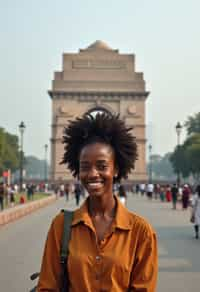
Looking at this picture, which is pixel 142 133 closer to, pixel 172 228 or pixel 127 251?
pixel 172 228

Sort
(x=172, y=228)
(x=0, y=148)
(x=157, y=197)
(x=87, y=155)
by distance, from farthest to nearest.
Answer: (x=0, y=148)
(x=157, y=197)
(x=172, y=228)
(x=87, y=155)

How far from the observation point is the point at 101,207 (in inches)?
121

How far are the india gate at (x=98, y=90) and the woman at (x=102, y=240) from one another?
73.5 metres

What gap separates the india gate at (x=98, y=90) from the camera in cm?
7694

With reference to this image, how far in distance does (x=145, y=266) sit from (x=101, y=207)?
1.23 feet

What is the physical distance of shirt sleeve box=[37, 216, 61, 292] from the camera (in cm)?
289

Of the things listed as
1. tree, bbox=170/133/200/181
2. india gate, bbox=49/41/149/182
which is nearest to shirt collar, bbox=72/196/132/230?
tree, bbox=170/133/200/181

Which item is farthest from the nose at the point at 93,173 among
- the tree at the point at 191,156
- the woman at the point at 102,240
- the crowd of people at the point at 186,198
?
the tree at the point at 191,156

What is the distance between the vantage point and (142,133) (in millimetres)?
76688

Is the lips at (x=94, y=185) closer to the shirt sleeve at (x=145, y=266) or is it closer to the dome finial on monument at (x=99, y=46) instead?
the shirt sleeve at (x=145, y=266)

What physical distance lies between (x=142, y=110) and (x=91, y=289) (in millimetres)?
75968

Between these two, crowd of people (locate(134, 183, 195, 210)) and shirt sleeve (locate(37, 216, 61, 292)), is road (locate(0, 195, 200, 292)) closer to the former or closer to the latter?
shirt sleeve (locate(37, 216, 61, 292))

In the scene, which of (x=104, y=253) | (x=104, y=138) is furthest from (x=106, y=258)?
(x=104, y=138)

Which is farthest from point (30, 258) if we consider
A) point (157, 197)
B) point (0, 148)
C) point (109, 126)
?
point (0, 148)
